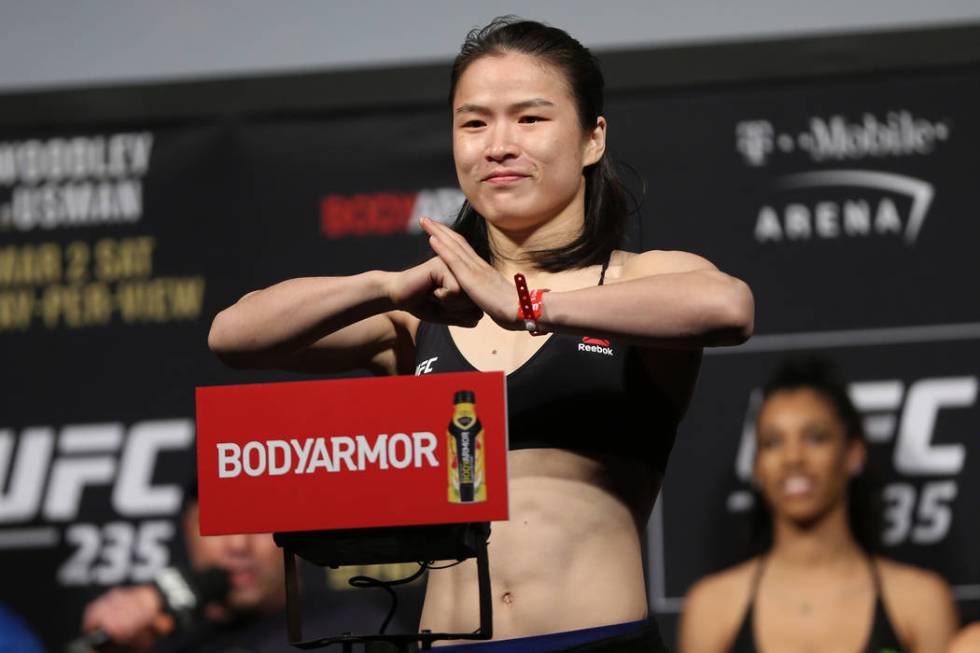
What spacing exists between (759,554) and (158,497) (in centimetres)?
148

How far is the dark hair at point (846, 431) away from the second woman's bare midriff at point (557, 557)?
156 centimetres

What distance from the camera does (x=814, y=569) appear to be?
11.6 ft

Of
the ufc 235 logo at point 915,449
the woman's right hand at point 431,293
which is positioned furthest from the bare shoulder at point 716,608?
the woman's right hand at point 431,293

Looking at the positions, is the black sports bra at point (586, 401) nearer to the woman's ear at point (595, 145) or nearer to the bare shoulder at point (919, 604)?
the woman's ear at point (595, 145)

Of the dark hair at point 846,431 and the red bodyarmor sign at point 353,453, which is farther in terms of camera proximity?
the dark hair at point 846,431

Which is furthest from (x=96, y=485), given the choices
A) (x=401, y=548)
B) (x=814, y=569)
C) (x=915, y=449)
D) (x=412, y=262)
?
(x=401, y=548)

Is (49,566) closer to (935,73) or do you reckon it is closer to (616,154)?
(616,154)

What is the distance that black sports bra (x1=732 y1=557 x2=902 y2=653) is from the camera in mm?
3436

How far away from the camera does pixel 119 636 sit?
3.71m

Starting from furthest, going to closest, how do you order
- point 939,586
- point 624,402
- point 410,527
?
point 939,586 < point 624,402 < point 410,527

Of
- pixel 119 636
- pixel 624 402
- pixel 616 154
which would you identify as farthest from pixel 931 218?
pixel 119 636

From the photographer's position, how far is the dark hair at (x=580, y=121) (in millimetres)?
2248

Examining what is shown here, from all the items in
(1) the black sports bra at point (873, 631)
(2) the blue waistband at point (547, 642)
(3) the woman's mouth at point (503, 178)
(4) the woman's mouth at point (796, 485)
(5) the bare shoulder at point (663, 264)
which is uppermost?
(3) the woman's mouth at point (503, 178)

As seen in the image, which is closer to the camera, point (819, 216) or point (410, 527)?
point (410, 527)
